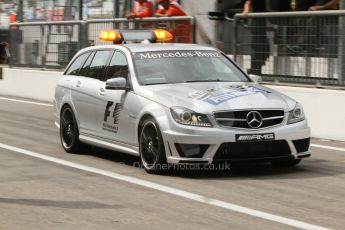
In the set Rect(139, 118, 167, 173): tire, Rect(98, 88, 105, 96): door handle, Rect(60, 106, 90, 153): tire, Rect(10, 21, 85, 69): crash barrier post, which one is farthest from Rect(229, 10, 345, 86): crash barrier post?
Rect(10, 21, 85, 69): crash barrier post

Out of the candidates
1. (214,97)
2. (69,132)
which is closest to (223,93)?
(214,97)

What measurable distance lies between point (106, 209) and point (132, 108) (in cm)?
248

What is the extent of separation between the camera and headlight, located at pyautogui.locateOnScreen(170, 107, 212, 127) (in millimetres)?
8680

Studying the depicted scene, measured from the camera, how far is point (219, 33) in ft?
50.6

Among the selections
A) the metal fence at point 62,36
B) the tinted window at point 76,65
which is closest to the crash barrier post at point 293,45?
the metal fence at point 62,36

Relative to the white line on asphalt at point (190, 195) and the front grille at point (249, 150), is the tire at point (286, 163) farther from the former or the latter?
the white line on asphalt at point (190, 195)

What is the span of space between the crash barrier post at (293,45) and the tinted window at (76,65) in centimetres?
355

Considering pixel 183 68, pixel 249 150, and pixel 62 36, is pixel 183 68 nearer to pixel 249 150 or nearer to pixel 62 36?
pixel 249 150

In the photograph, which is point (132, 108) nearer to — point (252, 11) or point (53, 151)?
point (53, 151)

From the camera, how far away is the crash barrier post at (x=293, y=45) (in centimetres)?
1274

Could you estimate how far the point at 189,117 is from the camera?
8.73m

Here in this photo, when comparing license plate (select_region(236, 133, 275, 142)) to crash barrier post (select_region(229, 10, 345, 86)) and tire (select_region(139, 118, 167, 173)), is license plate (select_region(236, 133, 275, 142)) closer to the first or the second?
tire (select_region(139, 118, 167, 173))

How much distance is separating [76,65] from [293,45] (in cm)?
370

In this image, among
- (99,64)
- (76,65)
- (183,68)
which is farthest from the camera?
(76,65)
